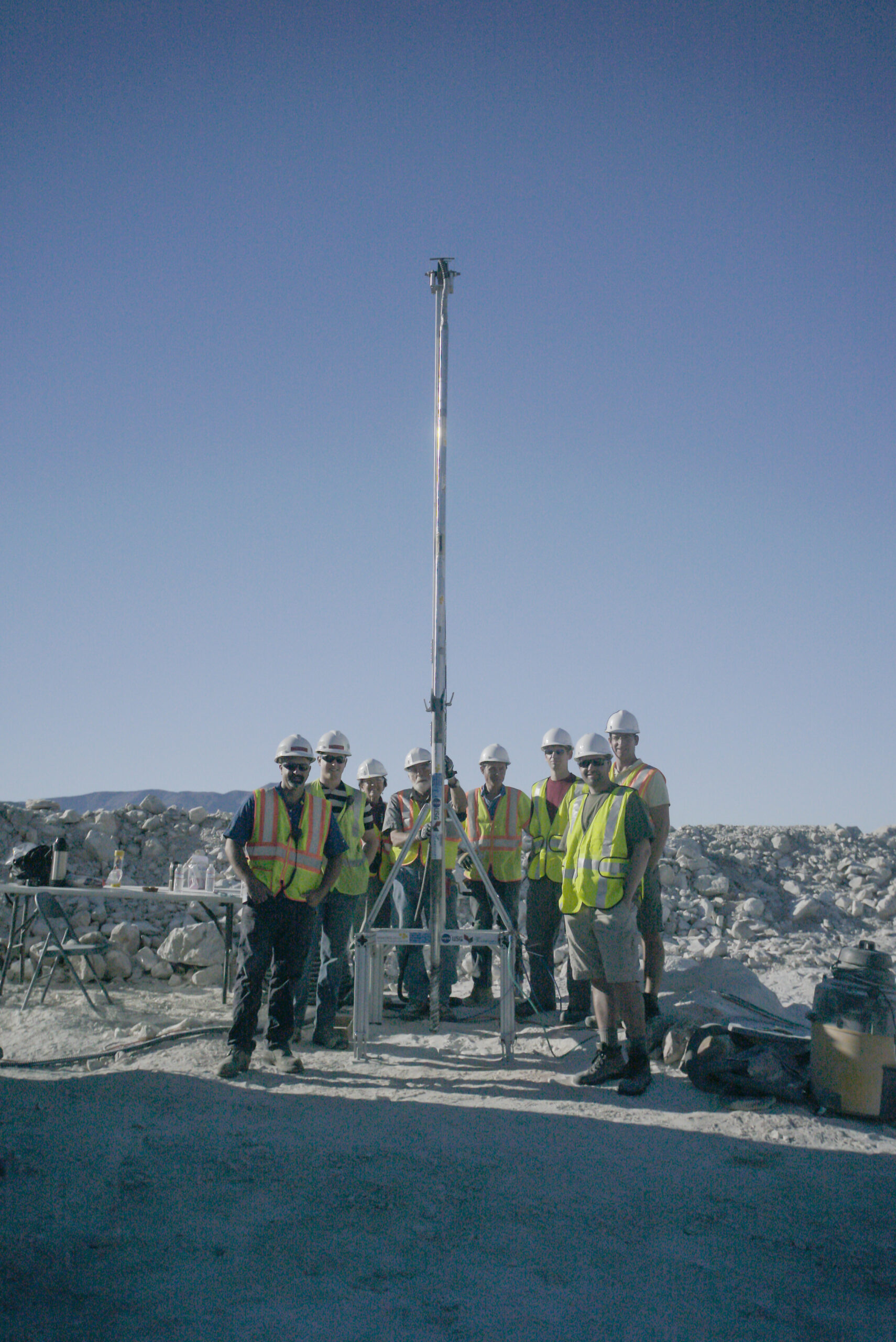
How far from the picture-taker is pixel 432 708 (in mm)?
6562

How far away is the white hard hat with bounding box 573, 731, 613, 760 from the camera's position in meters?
5.93

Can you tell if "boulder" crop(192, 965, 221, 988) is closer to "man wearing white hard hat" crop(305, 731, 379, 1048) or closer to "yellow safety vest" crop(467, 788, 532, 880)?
"man wearing white hard hat" crop(305, 731, 379, 1048)

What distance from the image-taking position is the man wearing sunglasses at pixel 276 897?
581cm

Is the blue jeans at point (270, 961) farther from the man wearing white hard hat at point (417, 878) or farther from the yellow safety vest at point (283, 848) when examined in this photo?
the man wearing white hard hat at point (417, 878)

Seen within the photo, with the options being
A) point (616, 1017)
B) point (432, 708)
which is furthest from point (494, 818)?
point (616, 1017)

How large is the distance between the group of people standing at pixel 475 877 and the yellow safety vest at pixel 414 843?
2cm

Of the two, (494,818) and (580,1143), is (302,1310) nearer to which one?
(580,1143)

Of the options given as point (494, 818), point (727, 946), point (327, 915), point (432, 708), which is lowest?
point (727, 946)

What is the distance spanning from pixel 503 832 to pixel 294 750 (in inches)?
82.9

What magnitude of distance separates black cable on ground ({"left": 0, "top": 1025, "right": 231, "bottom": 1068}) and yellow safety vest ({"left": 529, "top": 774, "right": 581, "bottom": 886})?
2.54 meters

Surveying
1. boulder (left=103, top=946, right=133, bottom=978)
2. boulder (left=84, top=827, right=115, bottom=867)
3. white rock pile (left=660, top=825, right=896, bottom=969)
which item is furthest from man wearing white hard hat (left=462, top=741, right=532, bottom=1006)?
boulder (left=84, top=827, right=115, bottom=867)

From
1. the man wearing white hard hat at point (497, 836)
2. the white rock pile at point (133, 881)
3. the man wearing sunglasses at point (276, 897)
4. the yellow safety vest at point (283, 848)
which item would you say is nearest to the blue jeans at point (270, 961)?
the man wearing sunglasses at point (276, 897)

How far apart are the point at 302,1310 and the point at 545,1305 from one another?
0.77 m

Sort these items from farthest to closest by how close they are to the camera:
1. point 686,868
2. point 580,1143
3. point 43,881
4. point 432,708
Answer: point 686,868, point 43,881, point 432,708, point 580,1143
